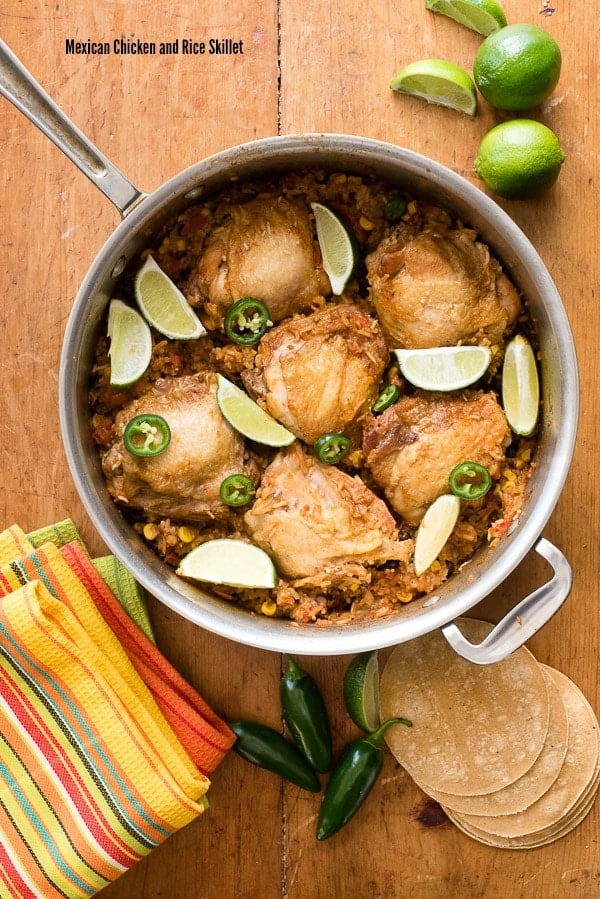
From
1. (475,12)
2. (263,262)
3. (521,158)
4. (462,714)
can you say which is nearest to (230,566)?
(263,262)

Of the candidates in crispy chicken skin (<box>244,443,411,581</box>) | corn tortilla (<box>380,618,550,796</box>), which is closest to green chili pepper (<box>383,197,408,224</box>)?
crispy chicken skin (<box>244,443,411,581</box>)

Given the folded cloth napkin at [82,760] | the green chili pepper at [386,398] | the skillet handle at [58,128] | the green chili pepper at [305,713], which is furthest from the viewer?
the green chili pepper at [305,713]

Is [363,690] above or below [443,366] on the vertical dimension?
below

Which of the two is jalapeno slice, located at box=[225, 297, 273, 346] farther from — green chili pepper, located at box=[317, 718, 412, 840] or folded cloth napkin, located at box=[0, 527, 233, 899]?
green chili pepper, located at box=[317, 718, 412, 840]

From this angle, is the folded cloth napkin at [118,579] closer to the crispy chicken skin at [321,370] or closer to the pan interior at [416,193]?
the pan interior at [416,193]

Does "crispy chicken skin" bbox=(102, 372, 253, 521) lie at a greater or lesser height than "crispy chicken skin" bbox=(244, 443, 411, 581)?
greater

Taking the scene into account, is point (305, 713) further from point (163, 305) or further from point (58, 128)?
point (58, 128)

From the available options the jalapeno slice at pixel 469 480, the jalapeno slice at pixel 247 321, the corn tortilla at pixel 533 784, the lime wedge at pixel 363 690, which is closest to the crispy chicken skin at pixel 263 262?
Answer: the jalapeno slice at pixel 247 321
